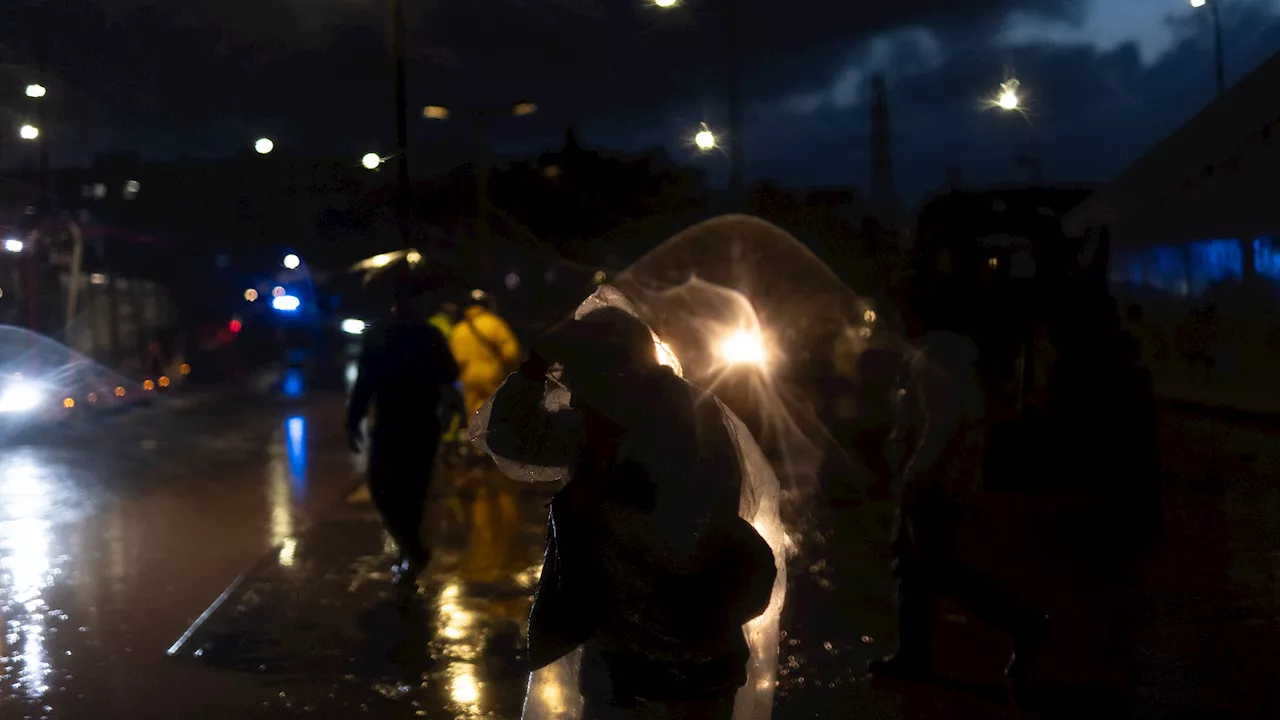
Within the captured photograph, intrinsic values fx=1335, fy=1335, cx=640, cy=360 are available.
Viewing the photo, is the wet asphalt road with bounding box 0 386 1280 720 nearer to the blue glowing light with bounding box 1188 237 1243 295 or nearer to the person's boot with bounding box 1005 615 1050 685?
the person's boot with bounding box 1005 615 1050 685

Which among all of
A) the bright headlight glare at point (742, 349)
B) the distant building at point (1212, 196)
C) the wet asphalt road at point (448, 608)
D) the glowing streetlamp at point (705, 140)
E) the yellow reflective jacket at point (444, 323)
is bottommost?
the wet asphalt road at point (448, 608)

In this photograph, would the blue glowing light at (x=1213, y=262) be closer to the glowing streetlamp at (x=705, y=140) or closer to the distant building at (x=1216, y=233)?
the distant building at (x=1216, y=233)

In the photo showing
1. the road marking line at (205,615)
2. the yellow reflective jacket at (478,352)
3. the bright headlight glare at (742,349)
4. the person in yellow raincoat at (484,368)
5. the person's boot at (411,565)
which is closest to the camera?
the road marking line at (205,615)

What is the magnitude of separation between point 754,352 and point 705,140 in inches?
392

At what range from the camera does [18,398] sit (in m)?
20.7

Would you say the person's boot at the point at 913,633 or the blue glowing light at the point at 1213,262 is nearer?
the person's boot at the point at 913,633

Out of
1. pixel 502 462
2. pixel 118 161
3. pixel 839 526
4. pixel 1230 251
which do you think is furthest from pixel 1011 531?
pixel 118 161

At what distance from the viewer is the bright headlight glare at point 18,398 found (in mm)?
20484

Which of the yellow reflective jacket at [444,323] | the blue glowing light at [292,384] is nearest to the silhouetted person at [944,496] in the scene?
the yellow reflective jacket at [444,323]

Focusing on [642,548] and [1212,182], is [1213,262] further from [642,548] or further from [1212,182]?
[642,548]

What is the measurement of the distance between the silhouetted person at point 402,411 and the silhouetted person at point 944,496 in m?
3.16

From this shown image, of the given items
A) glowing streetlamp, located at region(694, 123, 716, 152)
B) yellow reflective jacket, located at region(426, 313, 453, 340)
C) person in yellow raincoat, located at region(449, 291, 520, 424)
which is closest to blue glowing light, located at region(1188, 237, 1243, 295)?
glowing streetlamp, located at region(694, 123, 716, 152)

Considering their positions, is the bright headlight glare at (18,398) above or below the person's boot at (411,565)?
above

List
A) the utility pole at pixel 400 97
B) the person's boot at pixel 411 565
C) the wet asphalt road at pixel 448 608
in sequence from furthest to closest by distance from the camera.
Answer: the utility pole at pixel 400 97, the person's boot at pixel 411 565, the wet asphalt road at pixel 448 608
